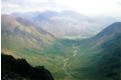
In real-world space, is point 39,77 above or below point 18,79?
below

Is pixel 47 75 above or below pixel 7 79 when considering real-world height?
below

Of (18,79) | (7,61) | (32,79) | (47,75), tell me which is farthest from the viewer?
(47,75)

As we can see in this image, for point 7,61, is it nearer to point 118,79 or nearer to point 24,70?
point 24,70

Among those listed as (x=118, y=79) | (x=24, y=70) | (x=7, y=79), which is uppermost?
(x=7, y=79)

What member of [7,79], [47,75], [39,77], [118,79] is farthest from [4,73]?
[118,79]

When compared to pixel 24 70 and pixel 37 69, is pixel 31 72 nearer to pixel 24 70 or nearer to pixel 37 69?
pixel 24 70

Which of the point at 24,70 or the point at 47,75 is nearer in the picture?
the point at 24,70

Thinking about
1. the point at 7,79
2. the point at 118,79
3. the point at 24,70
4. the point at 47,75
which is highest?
the point at 7,79

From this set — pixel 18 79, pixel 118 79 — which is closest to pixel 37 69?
pixel 18 79

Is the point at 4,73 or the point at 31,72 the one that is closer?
the point at 4,73

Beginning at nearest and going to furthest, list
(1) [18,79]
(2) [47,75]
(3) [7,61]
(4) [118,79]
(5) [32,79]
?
(1) [18,79], (5) [32,79], (3) [7,61], (2) [47,75], (4) [118,79]
